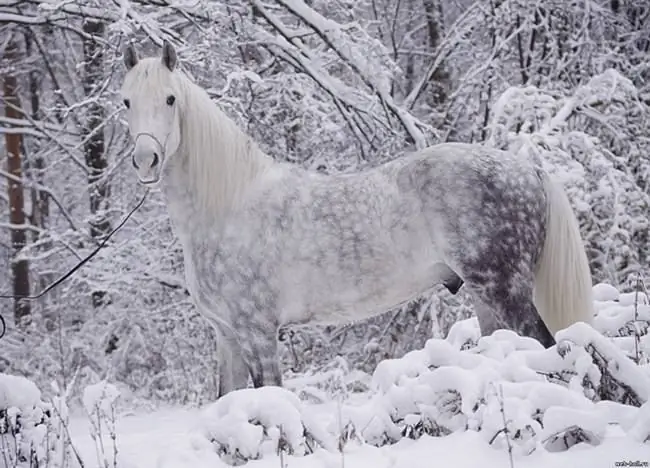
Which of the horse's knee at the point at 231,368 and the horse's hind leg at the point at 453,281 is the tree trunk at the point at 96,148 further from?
the horse's hind leg at the point at 453,281

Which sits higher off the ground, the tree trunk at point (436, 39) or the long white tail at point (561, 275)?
the tree trunk at point (436, 39)

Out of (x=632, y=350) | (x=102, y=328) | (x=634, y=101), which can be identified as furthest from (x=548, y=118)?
(x=102, y=328)

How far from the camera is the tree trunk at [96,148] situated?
830 centimetres

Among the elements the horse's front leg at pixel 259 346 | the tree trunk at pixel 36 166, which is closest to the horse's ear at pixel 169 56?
the horse's front leg at pixel 259 346

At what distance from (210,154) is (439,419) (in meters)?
2.05

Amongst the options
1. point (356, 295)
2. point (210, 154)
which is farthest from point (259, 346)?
point (210, 154)

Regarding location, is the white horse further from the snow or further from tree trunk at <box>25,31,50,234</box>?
tree trunk at <box>25,31,50,234</box>

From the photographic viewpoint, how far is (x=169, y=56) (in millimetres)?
3842

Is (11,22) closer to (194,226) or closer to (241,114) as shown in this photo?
(241,114)

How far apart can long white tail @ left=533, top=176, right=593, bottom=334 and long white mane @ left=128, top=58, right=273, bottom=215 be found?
1.66 m

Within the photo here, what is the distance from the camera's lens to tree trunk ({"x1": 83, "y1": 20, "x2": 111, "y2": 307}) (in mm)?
8305

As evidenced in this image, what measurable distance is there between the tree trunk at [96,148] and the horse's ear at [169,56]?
3.98 m

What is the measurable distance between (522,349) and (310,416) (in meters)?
0.89

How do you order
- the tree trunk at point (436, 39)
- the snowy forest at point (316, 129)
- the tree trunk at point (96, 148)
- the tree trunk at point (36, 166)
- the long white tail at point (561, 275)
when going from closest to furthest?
the long white tail at point (561, 275) < the snowy forest at point (316, 129) < the tree trunk at point (96, 148) < the tree trunk at point (436, 39) < the tree trunk at point (36, 166)
